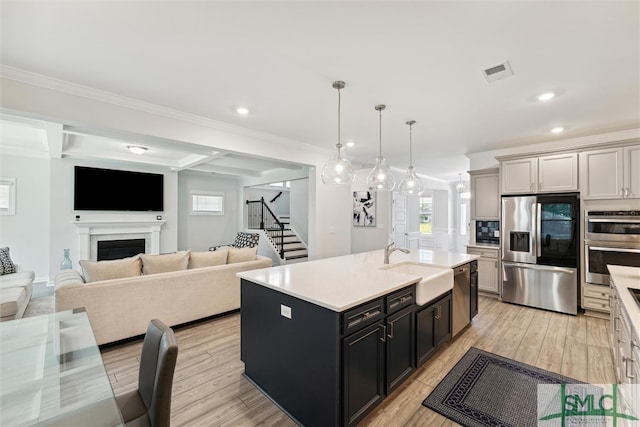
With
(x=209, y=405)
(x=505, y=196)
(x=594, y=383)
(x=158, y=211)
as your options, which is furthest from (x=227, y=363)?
(x=158, y=211)

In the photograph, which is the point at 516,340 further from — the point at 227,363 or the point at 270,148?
the point at 270,148

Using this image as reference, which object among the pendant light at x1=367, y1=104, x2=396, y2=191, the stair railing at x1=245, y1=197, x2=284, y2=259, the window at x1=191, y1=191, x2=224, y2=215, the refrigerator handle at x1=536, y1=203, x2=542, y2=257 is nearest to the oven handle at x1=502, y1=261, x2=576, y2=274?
the refrigerator handle at x1=536, y1=203, x2=542, y2=257

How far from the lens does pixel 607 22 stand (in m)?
1.70

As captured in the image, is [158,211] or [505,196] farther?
[158,211]

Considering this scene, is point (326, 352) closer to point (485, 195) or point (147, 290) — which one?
point (147, 290)

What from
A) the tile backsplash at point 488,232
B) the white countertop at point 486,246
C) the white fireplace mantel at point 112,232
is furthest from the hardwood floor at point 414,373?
the white fireplace mantel at point 112,232

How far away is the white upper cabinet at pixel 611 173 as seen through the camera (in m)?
3.57

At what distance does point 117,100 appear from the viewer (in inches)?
111

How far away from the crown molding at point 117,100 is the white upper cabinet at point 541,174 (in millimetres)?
3925

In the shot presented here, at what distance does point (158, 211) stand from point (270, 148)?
4.23 metres

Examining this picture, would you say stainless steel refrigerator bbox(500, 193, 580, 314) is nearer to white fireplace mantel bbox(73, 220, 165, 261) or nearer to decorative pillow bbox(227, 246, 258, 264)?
decorative pillow bbox(227, 246, 258, 264)

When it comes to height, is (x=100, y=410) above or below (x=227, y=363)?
above

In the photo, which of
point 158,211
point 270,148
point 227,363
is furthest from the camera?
point 158,211

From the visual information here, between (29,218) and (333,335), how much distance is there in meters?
6.89
